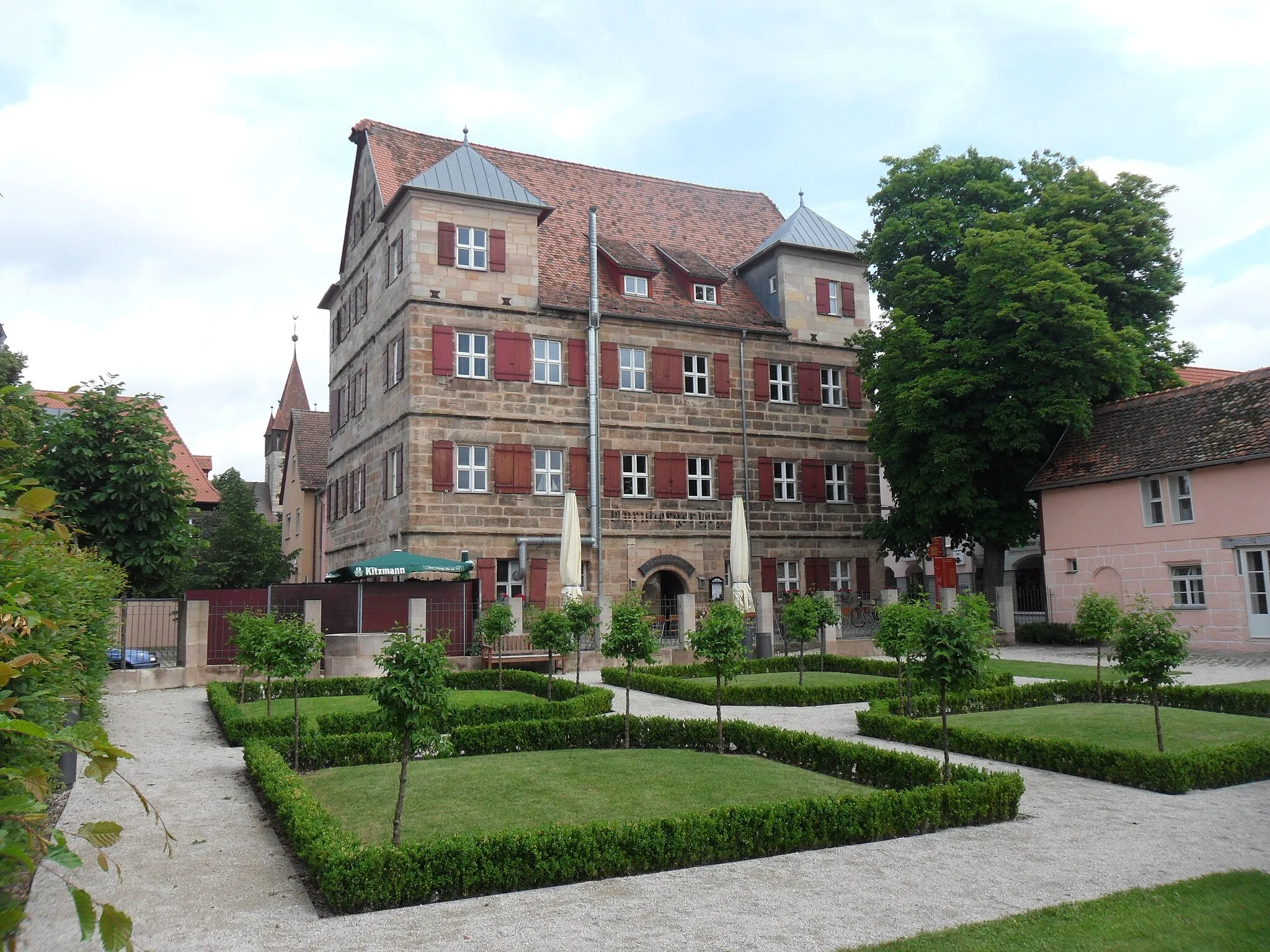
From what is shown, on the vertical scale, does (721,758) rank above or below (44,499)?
below

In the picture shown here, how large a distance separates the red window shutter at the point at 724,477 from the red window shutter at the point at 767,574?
7.90 ft

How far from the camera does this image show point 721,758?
12.8 meters

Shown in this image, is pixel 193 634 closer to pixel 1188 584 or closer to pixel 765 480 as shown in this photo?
pixel 765 480

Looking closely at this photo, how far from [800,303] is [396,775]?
1006 inches

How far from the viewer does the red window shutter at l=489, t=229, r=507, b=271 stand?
29.1 m

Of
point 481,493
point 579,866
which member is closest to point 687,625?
point 481,493

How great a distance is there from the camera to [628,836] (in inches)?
324

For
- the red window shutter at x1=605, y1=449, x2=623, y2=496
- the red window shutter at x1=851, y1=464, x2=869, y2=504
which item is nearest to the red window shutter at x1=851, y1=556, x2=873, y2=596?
the red window shutter at x1=851, y1=464, x2=869, y2=504

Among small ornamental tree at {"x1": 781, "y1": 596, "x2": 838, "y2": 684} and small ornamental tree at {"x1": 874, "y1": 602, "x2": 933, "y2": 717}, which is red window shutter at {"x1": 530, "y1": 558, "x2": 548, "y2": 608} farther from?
small ornamental tree at {"x1": 874, "y1": 602, "x2": 933, "y2": 717}

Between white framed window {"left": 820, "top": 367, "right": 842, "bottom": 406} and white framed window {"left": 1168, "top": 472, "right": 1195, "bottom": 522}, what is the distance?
10.9m

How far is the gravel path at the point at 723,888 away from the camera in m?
6.67

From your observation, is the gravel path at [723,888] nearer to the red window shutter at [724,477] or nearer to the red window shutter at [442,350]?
the red window shutter at [442,350]

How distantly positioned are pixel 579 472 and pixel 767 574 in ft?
23.4

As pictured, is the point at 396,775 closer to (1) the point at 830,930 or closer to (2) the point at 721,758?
(2) the point at 721,758
